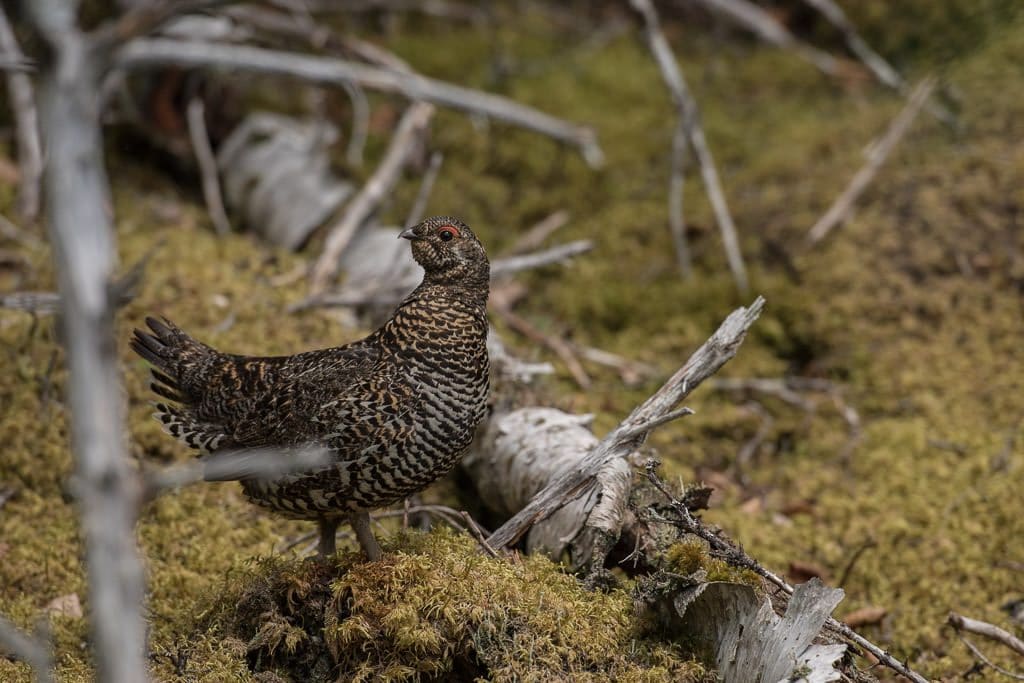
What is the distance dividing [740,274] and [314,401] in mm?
4309

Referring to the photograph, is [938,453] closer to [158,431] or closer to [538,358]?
[538,358]

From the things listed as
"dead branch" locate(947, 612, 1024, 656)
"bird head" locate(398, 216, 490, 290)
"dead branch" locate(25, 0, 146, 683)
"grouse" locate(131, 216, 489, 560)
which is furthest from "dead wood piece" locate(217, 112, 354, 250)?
"dead branch" locate(25, 0, 146, 683)

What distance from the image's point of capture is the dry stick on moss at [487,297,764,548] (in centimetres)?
445

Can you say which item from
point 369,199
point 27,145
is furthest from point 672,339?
point 27,145

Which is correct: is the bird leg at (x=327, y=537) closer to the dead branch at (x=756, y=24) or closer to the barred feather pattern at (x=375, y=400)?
the barred feather pattern at (x=375, y=400)

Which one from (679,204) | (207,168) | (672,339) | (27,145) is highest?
(27,145)

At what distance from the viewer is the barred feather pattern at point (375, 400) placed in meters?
4.19

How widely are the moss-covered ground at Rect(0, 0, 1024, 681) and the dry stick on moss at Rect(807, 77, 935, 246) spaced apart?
12 centimetres

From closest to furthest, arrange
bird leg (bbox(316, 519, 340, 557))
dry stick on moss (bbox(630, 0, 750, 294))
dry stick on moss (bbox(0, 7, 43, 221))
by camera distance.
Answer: bird leg (bbox(316, 519, 340, 557)), dry stick on moss (bbox(630, 0, 750, 294)), dry stick on moss (bbox(0, 7, 43, 221))

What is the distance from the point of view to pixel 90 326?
2217mm

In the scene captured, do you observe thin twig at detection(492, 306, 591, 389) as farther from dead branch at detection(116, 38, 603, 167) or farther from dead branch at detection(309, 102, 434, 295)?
dead branch at detection(116, 38, 603, 167)

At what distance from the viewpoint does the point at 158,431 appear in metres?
5.99

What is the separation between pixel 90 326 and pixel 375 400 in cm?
209

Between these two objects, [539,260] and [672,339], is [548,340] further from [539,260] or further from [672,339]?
[672,339]
